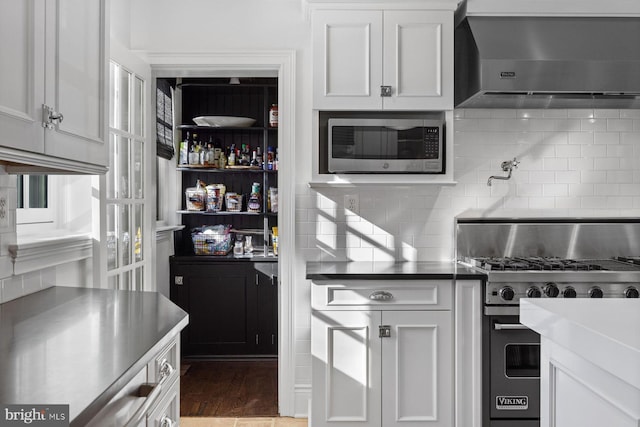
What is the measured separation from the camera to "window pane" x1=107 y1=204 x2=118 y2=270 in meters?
A: 2.48

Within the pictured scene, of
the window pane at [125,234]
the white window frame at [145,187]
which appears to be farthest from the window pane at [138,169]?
the window pane at [125,234]

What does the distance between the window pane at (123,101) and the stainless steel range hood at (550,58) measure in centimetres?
180

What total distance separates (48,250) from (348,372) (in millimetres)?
1472

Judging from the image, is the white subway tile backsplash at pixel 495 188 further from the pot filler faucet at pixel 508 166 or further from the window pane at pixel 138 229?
the window pane at pixel 138 229

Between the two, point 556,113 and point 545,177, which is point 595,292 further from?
point 556,113

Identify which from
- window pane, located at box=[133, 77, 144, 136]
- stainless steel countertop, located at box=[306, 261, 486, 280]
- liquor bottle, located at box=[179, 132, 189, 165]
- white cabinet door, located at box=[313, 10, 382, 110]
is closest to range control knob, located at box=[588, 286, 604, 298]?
stainless steel countertop, located at box=[306, 261, 486, 280]

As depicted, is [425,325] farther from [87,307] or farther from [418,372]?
[87,307]

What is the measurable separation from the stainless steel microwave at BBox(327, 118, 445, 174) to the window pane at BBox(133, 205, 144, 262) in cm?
108

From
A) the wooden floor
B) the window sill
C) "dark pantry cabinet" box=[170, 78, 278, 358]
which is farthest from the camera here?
"dark pantry cabinet" box=[170, 78, 278, 358]

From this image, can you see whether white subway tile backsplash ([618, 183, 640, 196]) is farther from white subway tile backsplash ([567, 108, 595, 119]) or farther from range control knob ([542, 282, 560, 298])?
range control knob ([542, 282, 560, 298])

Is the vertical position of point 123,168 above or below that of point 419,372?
above

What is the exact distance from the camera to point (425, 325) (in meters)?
2.56

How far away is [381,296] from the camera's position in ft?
8.38

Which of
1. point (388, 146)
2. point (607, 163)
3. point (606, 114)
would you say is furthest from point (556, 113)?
point (388, 146)
